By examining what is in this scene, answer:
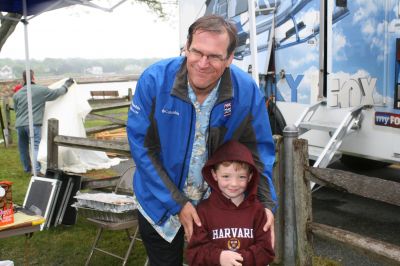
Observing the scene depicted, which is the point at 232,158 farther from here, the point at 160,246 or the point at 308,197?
the point at 308,197

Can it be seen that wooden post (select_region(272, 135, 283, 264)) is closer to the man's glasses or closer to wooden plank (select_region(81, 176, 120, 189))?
the man's glasses

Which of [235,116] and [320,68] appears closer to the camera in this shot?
[235,116]

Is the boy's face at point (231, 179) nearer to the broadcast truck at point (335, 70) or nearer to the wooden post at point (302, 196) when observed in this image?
the wooden post at point (302, 196)

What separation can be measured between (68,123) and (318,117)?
169 inches

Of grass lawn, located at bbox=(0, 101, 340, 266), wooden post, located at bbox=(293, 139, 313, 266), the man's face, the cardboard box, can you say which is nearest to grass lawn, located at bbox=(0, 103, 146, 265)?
grass lawn, located at bbox=(0, 101, 340, 266)

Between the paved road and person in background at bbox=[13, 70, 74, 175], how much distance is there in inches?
171

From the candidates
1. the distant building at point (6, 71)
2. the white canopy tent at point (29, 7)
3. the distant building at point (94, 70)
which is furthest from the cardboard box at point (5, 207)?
the distant building at point (94, 70)

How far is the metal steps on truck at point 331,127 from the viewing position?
4703mm

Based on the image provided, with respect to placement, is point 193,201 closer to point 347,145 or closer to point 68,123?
point 347,145

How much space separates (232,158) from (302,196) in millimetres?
1314

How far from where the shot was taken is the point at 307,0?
17.0 feet

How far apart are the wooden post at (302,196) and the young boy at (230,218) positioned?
111 cm

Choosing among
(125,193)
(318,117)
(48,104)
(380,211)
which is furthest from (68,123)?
(380,211)

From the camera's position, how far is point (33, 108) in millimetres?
7465
